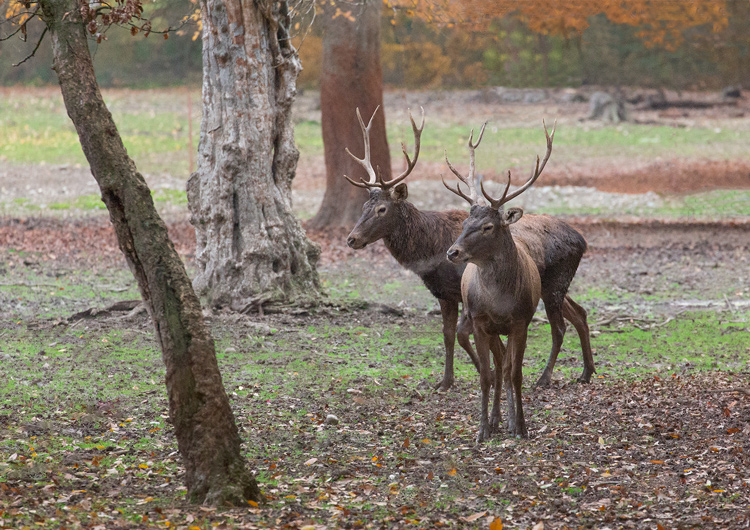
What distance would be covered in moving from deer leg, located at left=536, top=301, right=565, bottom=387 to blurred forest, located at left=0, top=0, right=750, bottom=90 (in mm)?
8692

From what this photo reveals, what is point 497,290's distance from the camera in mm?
6660

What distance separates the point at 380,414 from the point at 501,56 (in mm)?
18185

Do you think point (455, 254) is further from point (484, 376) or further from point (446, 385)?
point (446, 385)

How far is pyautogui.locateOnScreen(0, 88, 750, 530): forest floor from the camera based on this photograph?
209 inches

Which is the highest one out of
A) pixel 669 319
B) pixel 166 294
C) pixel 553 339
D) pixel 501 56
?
pixel 501 56

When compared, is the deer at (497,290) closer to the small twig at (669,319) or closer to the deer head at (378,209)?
the deer head at (378,209)

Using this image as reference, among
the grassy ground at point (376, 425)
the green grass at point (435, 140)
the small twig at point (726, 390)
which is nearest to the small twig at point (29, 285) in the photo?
the grassy ground at point (376, 425)

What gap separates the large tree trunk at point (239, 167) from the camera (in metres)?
10.5

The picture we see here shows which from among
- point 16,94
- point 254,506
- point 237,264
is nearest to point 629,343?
point 237,264

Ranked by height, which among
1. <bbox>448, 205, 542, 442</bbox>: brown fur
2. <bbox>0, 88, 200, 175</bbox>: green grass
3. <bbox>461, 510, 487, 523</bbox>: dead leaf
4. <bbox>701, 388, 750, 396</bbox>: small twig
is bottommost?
<bbox>701, 388, 750, 396</bbox>: small twig

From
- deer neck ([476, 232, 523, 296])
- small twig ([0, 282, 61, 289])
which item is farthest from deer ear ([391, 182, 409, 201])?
small twig ([0, 282, 61, 289])

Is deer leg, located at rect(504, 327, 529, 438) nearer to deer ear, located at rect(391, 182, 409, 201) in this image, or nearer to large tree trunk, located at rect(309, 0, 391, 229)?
deer ear, located at rect(391, 182, 409, 201)

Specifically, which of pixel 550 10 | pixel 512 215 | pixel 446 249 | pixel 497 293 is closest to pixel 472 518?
pixel 497 293

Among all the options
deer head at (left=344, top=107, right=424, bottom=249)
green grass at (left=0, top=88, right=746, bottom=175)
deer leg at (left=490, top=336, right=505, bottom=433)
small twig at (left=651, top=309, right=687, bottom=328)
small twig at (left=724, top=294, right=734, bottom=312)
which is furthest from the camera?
green grass at (left=0, top=88, right=746, bottom=175)
